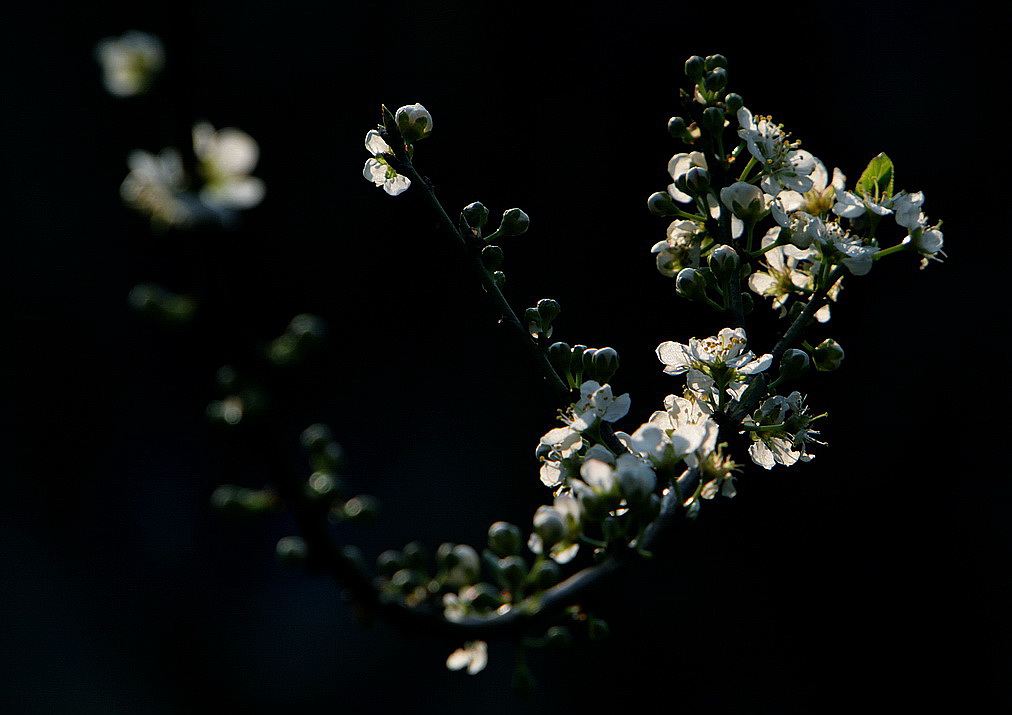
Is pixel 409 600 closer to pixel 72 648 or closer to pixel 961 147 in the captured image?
pixel 72 648

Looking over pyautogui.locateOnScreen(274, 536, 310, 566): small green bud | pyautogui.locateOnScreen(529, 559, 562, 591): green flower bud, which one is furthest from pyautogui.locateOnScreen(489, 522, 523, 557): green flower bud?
pyautogui.locateOnScreen(274, 536, 310, 566): small green bud

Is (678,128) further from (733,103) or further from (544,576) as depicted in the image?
(544,576)

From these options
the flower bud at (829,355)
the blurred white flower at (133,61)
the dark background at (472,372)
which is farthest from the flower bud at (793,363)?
the dark background at (472,372)

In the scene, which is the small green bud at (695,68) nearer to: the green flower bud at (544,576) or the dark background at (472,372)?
the green flower bud at (544,576)

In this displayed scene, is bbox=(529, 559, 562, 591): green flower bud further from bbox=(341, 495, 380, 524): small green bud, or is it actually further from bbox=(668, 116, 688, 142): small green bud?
bbox=(668, 116, 688, 142): small green bud

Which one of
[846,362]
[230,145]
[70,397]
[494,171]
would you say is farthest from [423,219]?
[230,145]

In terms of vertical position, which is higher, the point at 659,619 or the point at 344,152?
the point at 344,152
